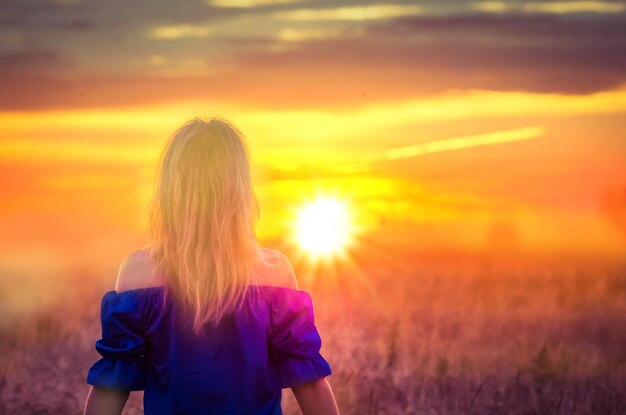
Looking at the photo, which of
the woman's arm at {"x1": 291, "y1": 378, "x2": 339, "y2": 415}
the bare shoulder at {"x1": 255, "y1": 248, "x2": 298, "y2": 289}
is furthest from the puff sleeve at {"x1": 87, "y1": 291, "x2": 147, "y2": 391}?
the woman's arm at {"x1": 291, "y1": 378, "x2": 339, "y2": 415}

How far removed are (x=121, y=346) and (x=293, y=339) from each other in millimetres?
510

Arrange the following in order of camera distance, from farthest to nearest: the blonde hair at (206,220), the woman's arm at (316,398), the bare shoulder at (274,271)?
the woman's arm at (316,398) → the bare shoulder at (274,271) → the blonde hair at (206,220)

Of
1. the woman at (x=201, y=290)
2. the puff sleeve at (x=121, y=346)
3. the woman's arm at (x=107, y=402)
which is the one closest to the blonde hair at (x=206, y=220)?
the woman at (x=201, y=290)

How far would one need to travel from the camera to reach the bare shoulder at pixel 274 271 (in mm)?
→ 2855

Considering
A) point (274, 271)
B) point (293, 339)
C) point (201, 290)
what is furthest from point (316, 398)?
point (201, 290)

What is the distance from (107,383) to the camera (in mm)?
2889

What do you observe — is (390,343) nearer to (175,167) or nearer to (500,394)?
(500,394)

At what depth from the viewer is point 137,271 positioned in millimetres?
2848

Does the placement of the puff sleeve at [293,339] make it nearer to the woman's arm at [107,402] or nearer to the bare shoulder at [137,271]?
the bare shoulder at [137,271]

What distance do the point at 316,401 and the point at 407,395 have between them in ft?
10.0

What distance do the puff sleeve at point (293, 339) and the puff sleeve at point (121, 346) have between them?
1.29 ft

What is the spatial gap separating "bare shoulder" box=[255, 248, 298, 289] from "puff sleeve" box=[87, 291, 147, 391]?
14.3 inches

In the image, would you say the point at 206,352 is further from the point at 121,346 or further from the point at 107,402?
the point at 107,402

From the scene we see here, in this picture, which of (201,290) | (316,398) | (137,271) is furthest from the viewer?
(316,398)
